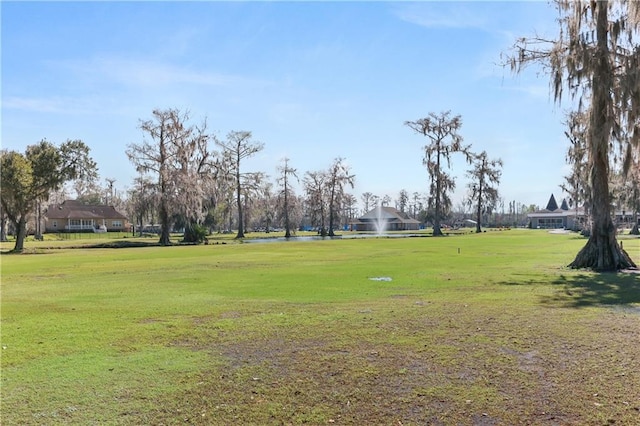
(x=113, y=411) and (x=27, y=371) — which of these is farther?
(x=27, y=371)

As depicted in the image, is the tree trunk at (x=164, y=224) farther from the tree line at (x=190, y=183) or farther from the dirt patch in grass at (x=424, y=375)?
the dirt patch in grass at (x=424, y=375)

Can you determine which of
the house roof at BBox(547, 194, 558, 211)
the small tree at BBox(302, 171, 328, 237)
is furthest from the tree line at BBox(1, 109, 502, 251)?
the house roof at BBox(547, 194, 558, 211)

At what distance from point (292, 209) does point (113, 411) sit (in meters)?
75.6

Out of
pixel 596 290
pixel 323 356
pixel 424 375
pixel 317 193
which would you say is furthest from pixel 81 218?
pixel 424 375

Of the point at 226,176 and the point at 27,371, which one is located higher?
the point at 226,176

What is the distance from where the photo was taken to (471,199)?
8356cm

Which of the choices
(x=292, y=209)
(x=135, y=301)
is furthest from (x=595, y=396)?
(x=292, y=209)

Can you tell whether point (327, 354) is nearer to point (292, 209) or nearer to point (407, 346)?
point (407, 346)

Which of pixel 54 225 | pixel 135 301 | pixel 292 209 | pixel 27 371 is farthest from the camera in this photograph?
pixel 54 225

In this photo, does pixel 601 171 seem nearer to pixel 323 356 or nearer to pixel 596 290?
pixel 596 290

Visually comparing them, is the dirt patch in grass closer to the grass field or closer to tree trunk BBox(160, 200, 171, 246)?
the grass field

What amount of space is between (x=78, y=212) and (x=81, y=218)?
187cm

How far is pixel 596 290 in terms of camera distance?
12414 millimetres

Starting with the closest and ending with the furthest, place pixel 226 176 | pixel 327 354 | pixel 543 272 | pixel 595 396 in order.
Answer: pixel 595 396
pixel 327 354
pixel 543 272
pixel 226 176
